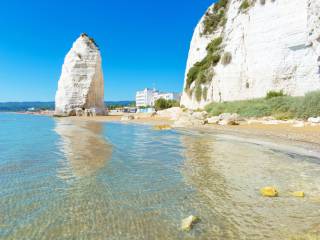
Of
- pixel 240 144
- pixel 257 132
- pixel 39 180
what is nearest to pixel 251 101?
pixel 257 132

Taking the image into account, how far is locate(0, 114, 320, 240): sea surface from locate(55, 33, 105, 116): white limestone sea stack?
30.3 m

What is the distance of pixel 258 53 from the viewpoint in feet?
71.5

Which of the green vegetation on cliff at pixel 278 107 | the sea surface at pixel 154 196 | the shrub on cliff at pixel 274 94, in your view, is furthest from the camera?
the shrub on cliff at pixel 274 94

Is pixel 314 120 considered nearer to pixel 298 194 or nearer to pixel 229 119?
pixel 229 119

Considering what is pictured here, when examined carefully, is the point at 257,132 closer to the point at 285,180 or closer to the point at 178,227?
the point at 285,180

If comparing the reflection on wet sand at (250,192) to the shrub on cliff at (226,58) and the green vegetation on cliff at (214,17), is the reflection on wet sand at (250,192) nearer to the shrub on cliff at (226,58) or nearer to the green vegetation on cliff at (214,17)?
the shrub on cliff at (226,58)

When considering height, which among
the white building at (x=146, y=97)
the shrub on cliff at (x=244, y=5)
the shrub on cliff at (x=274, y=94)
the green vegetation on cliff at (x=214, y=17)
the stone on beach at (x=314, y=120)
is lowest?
the stone on beach at (x=314, y=120)

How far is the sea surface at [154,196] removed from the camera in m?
3.19

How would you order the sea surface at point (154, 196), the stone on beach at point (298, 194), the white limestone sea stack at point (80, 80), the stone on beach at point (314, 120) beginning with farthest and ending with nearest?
1. the white limestone sea stack at point (80, 80)
2. the stone on beach at point (314, 120)
3. the stone on beach at point (298, 194)
4. the sea surface at point (154, 196)

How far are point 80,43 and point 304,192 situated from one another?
37.9 metres

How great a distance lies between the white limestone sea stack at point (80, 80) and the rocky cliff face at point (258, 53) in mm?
13487

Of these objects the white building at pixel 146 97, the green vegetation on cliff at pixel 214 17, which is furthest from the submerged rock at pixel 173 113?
the white building at pixel 146 97

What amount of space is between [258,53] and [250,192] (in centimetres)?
1929

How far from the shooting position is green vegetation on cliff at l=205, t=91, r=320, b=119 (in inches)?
601
